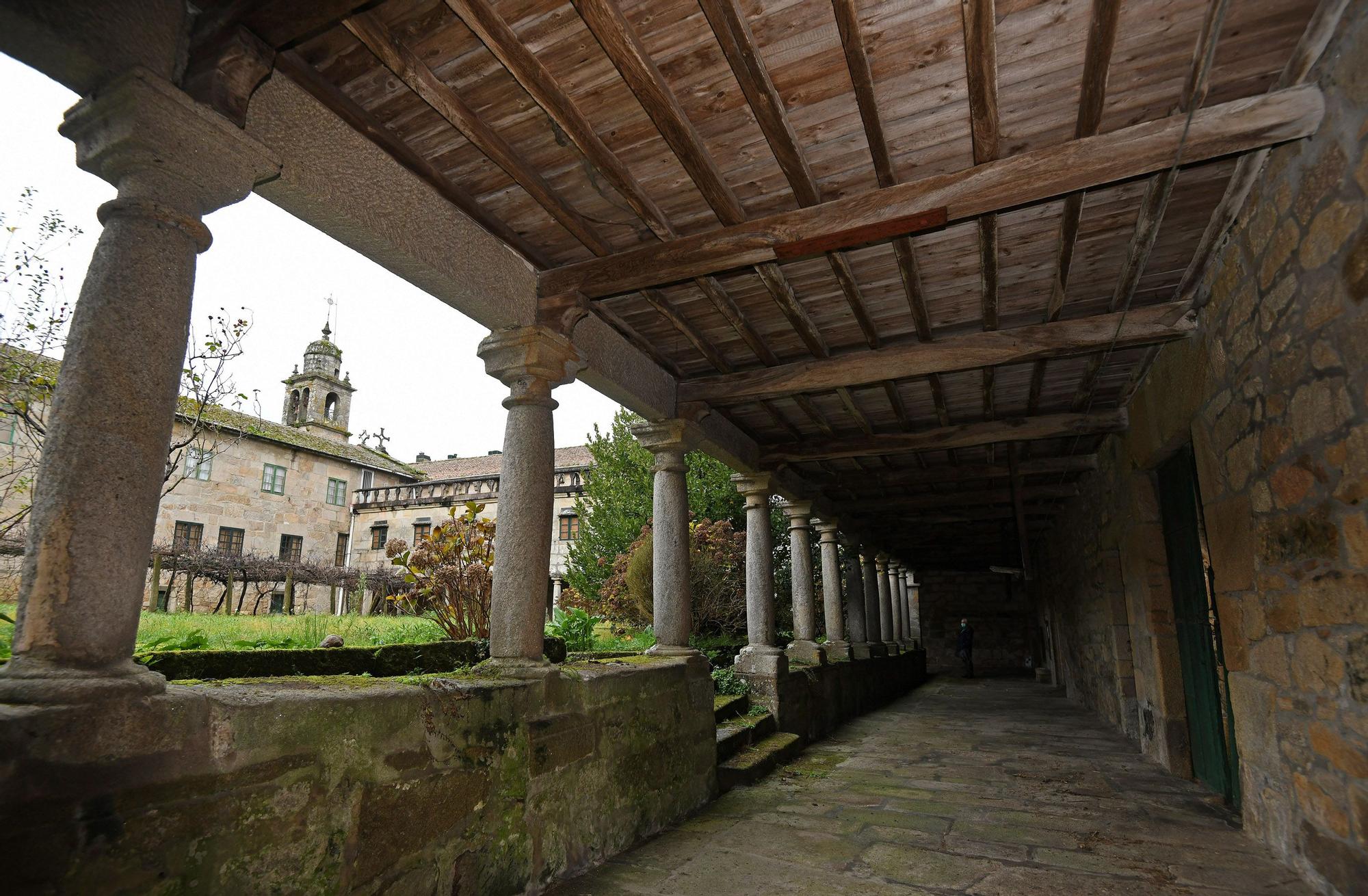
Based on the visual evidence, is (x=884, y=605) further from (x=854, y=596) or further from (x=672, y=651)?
(x=672, y=651)

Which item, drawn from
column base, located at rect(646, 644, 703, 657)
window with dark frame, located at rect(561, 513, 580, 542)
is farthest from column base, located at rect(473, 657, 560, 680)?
window with dark frame, located at rect(561, 513, 580, 542)

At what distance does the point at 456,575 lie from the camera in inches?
229

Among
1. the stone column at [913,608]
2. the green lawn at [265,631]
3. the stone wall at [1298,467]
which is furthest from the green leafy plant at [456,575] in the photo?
the stone column at [913,608]

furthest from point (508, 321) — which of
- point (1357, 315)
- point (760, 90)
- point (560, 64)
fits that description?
point (1357, 315)

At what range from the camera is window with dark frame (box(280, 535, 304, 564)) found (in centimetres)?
2056

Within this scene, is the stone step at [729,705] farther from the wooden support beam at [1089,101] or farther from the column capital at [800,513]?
the wooden support beam at [1089,101]

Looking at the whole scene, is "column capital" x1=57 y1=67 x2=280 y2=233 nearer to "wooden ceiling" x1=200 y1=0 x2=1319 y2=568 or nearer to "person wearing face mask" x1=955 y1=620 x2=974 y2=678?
"wooden ceiling" x1=200 y1=0 x2=1319 y2=568

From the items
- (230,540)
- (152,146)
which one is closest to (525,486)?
(152,146)

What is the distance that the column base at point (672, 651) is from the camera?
4.93 metres

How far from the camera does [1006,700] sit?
36.8 feet

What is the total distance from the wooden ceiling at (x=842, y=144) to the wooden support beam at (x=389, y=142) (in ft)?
0.04

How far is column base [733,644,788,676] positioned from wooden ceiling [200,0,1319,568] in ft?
9.63

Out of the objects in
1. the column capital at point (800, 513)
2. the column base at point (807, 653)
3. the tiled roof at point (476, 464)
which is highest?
the tiled roof at point (476, 464)

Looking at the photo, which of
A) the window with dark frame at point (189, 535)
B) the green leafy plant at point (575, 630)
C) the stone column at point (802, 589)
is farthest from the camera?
the window with dark frame at point (189, 535)
